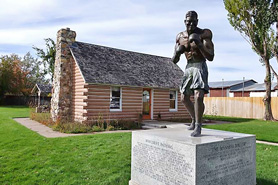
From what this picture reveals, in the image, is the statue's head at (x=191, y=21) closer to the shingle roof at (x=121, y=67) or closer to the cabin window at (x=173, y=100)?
the shingle roof at (x=121, y=67)

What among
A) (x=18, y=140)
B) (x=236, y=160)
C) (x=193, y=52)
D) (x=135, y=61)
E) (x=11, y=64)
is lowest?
(x=18, y=140)

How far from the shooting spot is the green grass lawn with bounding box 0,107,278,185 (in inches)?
198

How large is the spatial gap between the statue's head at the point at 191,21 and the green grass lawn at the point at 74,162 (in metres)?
3.45

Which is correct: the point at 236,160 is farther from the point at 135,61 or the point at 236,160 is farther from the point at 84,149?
the point at 135,61

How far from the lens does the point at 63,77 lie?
14.9m

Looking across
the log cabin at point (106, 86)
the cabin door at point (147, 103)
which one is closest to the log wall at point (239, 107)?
the log cabin at point (106, 86)

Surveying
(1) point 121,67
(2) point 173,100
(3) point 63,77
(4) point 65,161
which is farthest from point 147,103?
(4) point 65,161

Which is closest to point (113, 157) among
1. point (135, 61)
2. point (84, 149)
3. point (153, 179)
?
point (84, 149)

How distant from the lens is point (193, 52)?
4.28 m

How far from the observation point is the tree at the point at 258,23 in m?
18.4

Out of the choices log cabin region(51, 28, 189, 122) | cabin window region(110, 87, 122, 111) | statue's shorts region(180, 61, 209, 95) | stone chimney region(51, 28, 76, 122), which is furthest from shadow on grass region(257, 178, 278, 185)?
stone chimney region(51, 28, 76, 122)

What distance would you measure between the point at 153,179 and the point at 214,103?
73.4 ft

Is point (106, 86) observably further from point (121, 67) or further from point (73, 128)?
point (73, 128)

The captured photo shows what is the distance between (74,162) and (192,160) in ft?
12.6
